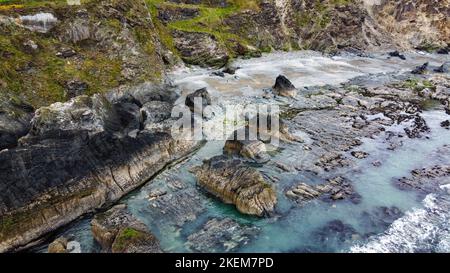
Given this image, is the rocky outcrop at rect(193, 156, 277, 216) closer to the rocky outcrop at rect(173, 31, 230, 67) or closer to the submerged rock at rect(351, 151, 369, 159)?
the submerged rock at rect(351, 151, 369, 159)

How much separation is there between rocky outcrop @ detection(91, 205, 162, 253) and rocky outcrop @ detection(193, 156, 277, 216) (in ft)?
23.1

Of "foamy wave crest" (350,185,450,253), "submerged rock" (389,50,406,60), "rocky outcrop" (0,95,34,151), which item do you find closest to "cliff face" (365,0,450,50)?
"submerged rock" (389,50,406,60)

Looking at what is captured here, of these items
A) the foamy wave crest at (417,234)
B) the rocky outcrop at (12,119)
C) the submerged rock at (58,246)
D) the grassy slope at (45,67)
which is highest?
the grassy slope at (45,67)

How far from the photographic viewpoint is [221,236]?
89.7 ft

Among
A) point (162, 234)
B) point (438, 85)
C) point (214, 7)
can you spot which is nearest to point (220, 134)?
point (162, 234)

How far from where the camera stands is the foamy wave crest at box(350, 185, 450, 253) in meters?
26.4

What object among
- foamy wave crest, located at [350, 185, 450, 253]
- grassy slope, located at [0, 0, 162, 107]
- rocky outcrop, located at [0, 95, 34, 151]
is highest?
grassy slope, located at [0, 0, 162, 107]

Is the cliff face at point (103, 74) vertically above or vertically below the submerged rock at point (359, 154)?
above

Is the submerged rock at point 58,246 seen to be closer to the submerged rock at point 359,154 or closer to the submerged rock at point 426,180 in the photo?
the submerged rock at point 426,180

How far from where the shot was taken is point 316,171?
36750 millimetres

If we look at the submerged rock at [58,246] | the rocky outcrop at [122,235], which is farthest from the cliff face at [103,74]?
the rocky outcrop at [122,235]

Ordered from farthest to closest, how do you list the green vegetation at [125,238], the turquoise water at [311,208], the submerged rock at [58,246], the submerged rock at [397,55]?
the submerged rock at [397,55], the turquoise water at [311,208], the submerged rock at [58,246], the green vegetation at [125,238]

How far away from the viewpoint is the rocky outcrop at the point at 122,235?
81.8ft

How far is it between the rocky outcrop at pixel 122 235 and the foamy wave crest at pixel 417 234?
12.8 m
